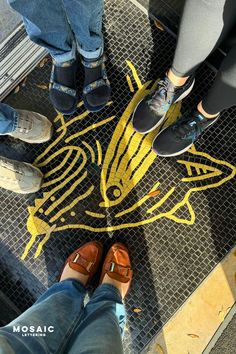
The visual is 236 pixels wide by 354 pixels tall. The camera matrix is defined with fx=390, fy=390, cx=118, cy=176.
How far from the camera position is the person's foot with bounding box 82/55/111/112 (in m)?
1.53

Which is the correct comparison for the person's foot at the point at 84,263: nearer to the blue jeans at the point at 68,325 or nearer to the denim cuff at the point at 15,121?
the blue jeans at the point at 68,325

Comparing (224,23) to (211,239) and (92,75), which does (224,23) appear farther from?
(211,239)

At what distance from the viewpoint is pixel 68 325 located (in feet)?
3.72

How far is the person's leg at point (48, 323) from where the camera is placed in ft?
3.02

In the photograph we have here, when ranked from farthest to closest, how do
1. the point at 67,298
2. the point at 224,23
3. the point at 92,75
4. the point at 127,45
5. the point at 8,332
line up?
1. the point at 127,45
2. the point at 92,75
3. the point at 67,298
4. the point at 224,23
5. the point at 8,332

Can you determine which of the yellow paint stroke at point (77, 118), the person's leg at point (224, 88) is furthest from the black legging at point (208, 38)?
the yellow paint stroke at point (77, 118)

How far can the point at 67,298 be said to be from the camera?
1.30m

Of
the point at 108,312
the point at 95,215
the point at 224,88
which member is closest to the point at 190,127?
the point at 224,88

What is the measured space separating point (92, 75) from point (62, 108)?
0.18m

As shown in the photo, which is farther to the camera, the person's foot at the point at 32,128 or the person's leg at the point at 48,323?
the person's foot at the point at 32,128

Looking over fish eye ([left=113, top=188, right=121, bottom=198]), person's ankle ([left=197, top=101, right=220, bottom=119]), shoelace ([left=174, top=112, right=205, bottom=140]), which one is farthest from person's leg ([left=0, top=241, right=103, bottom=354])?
person's ankle ([left=197, top=101, right=220, bottom=119])

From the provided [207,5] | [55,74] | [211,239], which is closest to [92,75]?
[55,74]

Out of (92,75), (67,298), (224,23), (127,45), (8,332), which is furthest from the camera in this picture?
(127,45)

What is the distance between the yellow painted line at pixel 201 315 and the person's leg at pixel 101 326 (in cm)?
27
